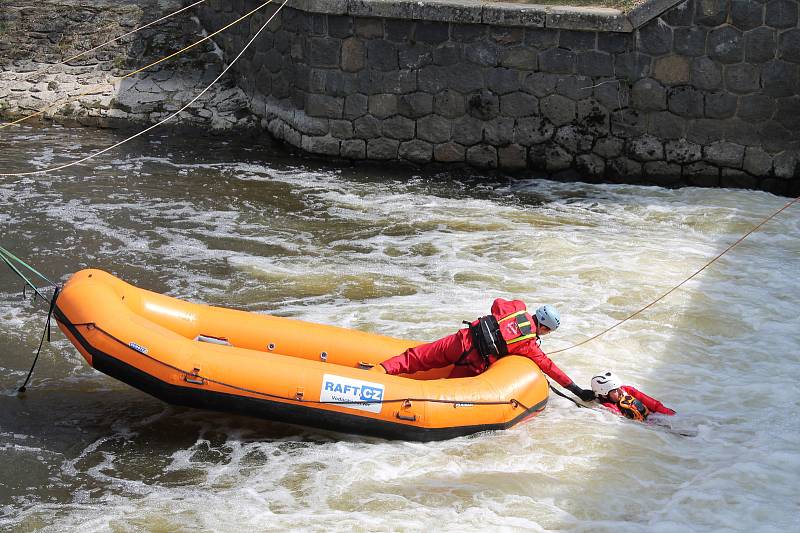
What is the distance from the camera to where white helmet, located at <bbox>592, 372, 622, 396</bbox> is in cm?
580

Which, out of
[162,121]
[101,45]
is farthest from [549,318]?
[101,45]

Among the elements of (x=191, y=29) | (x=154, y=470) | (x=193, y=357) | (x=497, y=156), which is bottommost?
(x=154, y=470)

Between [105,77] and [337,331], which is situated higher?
[105,77]

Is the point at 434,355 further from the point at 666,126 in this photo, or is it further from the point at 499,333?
the point at 666,126

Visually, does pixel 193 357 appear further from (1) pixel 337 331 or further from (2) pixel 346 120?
(2) pixel 346 120

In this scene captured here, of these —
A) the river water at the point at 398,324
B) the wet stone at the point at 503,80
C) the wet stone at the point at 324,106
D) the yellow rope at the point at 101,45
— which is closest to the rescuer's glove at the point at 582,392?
the river water at the point at 398,324

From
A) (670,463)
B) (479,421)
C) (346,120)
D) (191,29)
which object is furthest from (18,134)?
(670,463)

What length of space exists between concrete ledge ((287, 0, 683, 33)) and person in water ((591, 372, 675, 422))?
16.7ft

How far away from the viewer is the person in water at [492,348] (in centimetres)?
583

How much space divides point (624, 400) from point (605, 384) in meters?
0.13

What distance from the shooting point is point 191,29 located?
40.8ft

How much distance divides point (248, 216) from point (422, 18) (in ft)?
9.07

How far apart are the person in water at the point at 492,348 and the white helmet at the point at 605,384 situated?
65 mm

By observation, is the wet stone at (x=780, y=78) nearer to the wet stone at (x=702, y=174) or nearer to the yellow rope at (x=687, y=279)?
the wet stone at (x=702, y=174)
